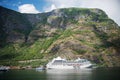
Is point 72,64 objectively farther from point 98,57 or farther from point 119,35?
point 119,35

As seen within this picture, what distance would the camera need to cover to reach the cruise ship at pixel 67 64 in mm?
146375

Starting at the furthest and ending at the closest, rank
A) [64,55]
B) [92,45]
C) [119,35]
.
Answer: [119,35]
[92,45]
[64,55]

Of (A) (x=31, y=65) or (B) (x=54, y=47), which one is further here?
(B) (x=54, y=47)

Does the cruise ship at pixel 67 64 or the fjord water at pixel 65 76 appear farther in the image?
the cruise ship at pixel 67 64

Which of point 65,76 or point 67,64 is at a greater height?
point 67,64

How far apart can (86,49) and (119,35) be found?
119ft

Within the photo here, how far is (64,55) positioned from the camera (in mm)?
165375

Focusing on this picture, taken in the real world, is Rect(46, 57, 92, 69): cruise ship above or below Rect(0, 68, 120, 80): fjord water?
above

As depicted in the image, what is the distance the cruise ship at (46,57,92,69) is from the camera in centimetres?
14638

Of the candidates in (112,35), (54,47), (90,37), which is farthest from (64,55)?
(112,35)

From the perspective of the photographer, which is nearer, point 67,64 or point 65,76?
point 65,76

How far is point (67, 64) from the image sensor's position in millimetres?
147500

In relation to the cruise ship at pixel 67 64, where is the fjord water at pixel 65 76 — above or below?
below

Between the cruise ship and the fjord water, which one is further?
the cruise ship
